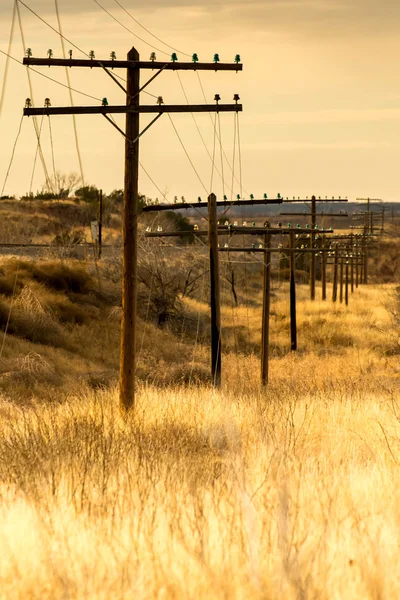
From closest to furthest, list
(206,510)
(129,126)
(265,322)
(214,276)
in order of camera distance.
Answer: (206,510)
(129,126)
(214,276)
(265,322)

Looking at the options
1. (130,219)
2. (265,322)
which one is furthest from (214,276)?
(130,219)

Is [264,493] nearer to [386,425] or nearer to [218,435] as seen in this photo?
[218,435]

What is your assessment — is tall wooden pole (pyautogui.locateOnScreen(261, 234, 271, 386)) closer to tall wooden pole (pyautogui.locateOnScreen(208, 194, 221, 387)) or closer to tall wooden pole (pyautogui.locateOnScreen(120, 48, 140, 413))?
tall wooden pole (pyautogui.locateOnScreen(208, 194, 221, 387))

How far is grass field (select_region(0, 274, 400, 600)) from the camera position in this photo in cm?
568

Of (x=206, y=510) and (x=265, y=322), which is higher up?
(x=206, y=510)

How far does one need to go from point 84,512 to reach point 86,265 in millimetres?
37224

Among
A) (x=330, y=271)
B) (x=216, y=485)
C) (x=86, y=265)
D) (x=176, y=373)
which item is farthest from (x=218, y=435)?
(x=330, y=271)

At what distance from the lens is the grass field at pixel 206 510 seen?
5684 mm

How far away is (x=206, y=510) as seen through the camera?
6.82 meters

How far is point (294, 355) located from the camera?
36938 millimetres

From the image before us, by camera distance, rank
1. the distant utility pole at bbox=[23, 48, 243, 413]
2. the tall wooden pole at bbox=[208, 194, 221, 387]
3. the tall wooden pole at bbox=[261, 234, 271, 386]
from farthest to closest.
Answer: the tall wooden pole at bbox=[261, 234, 271, 386] < the tall wooden pole at bbox=[208, 194, 221, 387] < the distant utility pole at bbox=[23, 48, 243, 413]

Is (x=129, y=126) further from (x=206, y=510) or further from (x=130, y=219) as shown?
(x=206, y=510)

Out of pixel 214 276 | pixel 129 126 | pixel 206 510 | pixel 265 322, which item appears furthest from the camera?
pixel 265 322

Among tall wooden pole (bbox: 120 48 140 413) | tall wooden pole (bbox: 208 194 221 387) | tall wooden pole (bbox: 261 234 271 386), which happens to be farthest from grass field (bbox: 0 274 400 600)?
→ tall wooden pole (bbox: 261 234 271 386)
